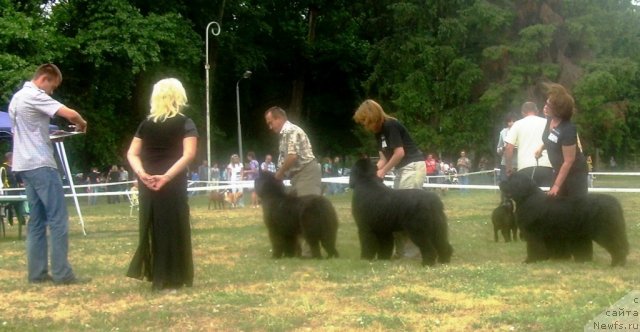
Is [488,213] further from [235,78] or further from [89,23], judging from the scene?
[235,78]

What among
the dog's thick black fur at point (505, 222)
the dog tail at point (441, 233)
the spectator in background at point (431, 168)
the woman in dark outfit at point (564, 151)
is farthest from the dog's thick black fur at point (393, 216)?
the spectator in background at point (431, 168)

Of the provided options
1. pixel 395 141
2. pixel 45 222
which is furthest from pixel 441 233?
pixel 45 222

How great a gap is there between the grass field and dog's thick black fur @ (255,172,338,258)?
28cm

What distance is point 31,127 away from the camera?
767cm

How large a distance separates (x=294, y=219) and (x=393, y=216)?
48.1 inches

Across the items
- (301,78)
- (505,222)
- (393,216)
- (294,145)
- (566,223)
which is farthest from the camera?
(301,78)

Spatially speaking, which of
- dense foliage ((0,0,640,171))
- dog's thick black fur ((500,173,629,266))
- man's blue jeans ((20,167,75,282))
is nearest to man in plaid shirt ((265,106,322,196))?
dog's thick black fur ((500,173,629,266))

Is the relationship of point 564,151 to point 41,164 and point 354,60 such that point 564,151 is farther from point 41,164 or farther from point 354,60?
point 354,60

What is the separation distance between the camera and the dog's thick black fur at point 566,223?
798 centimetres

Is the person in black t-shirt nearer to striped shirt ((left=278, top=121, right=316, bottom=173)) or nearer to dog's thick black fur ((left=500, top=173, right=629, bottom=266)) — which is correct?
striped shirt ((left=278, top=121, right=316, bottom=173))

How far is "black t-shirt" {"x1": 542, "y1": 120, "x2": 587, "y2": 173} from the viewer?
8.49 m

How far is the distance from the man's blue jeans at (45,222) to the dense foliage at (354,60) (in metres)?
23.6

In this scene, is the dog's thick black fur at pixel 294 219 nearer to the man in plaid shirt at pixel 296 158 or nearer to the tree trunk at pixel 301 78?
the man in plaid shirt at pixel 296 158

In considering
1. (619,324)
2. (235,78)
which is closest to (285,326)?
(619,324)
